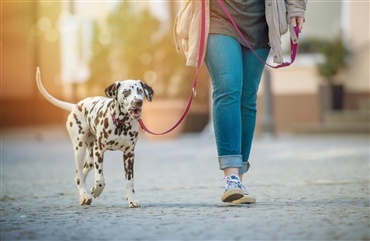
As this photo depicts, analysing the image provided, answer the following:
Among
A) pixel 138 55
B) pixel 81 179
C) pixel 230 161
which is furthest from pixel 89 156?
pixel 138 55

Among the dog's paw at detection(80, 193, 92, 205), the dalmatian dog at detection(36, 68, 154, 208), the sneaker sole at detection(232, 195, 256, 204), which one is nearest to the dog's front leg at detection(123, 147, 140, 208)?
the dalmatian dog at detection(36, 68, 154, 208)

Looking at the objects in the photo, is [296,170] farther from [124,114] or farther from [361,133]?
[361,133]

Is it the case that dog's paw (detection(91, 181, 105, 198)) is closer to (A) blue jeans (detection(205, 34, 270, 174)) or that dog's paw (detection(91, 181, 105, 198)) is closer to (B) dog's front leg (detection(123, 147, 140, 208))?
(B) dog's front leg (detection(123, 147, 140, 208))

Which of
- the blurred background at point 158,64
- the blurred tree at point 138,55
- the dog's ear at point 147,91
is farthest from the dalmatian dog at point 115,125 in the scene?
the blurred tree at point 138,55

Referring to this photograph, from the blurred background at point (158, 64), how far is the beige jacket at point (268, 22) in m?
9.83

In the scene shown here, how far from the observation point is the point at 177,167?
9555 millimetres

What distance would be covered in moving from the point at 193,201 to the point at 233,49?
1.02 m

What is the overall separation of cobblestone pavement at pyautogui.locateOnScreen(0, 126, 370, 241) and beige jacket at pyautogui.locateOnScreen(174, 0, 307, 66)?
96 centimetres

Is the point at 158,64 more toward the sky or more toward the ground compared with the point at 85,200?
more toward the sky

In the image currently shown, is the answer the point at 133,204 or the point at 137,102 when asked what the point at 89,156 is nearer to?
the point at 133,204

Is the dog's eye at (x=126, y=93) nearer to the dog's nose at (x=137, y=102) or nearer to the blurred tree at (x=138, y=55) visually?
the dog's nose at (x=137, y=102)

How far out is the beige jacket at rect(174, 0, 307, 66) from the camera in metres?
5.57

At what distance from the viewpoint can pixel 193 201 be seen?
576cm

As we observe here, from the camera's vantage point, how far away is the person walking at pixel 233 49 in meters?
5.55
